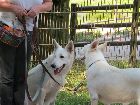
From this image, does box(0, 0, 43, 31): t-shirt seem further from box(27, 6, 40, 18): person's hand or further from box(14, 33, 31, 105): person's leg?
box(14, 33, 31, 105): person's leg

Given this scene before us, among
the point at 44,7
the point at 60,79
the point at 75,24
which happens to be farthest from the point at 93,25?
the point at 44,7

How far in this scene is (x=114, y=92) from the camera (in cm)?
545

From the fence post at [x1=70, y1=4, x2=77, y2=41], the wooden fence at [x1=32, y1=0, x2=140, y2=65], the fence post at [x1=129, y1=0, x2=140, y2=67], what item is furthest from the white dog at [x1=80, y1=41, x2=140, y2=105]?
the fence post at [x1=129, y1=0, x2=140, y2=67]

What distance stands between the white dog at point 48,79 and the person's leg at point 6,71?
122 centimetres

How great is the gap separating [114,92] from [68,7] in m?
3.36

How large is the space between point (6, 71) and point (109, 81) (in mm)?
1680

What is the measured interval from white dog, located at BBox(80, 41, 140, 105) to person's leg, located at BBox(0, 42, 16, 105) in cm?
150

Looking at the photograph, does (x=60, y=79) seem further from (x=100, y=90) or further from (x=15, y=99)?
(x=15, y=99)

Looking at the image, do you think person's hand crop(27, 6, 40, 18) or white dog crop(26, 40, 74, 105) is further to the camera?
white dog crop(26, 40, 74, 105)

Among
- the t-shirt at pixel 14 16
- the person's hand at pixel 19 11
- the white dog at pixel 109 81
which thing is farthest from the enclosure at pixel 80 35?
the person's hand at pixel 19 11

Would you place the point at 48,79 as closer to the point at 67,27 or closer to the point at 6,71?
the point at 6,71

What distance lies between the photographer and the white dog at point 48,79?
18.5 ft

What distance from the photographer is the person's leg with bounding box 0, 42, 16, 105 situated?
423 cm

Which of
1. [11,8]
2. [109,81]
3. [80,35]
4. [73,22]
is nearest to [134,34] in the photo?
[80,35]
